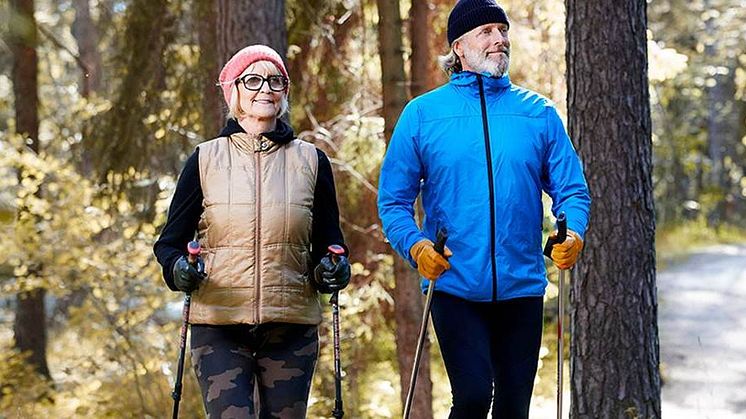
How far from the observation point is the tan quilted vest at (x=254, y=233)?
13.5 feet

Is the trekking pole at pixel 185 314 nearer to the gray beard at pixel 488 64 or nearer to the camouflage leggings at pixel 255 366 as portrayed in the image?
the camouflage leggings at pixel 255 366

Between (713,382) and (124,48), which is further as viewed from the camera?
(713,382)

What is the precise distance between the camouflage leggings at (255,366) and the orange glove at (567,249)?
1.04 meters

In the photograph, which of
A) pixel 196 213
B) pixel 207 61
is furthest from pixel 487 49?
pixel 207 61

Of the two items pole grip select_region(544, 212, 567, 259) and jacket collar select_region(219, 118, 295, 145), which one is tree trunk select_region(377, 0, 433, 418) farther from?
pole grip select_region(544, 212, 567, 259)

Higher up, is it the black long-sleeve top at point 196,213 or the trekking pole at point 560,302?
the black long-sleeve top at point 196,213

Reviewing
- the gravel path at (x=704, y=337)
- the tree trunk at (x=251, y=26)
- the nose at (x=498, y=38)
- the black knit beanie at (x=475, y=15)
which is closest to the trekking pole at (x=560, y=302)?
the nose at (x=498, y=38)

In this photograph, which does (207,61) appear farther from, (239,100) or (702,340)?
(702,340)

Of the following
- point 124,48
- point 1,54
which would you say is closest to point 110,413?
point 124,48

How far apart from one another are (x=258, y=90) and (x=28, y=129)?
10964mm

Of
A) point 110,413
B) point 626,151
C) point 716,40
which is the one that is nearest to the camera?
point 626,151

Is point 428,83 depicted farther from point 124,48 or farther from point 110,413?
point 110,413

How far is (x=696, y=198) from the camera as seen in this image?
33031mm

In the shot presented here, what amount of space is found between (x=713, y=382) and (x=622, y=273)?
6.83 meters
